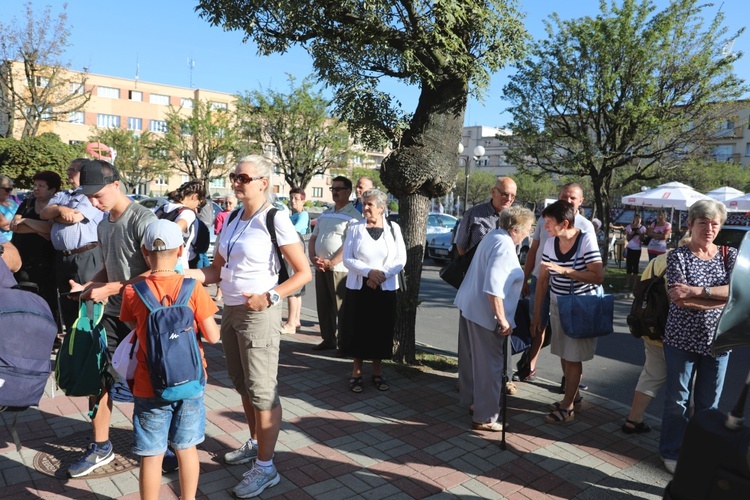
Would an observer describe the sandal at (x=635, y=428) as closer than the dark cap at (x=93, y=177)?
No

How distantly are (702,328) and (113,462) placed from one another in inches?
156

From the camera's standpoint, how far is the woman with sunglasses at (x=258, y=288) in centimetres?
334

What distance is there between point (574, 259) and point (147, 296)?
337 cm

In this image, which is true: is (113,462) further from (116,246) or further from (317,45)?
(317,45)

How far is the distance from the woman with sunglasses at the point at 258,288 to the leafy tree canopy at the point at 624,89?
11.7 meters

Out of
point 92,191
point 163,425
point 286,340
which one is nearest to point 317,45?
point 92,191

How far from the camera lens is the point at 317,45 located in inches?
222

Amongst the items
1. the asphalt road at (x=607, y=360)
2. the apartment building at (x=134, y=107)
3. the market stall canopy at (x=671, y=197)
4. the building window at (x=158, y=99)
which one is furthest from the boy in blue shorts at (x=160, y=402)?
the building window at (x=158, y=99)

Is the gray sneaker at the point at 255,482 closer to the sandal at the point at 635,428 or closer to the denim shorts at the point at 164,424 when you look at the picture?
the denim shorts at the point at 164,424

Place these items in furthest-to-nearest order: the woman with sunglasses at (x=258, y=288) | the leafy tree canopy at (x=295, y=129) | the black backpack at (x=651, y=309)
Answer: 1. the leafy tree canopy at (x=295, y=129)
2. the black backpack at (x=651, y=309)
3. the woman with sunglasses at (x=258, y=288)

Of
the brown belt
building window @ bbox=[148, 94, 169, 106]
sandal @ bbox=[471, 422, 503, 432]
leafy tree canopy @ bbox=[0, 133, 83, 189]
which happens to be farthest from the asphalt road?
building window @ bbox=[148, 94, 169, 106]

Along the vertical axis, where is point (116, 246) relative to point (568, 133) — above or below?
below

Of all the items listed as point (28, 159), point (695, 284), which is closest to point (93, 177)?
point (695, 284)

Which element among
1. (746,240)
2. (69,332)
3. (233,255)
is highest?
(746,240)
